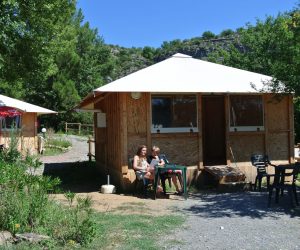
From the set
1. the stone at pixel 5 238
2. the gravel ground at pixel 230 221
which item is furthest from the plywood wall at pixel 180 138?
the stone at pixel 5 238

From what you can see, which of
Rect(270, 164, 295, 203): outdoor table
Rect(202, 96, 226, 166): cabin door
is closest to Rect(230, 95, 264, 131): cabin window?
Rect(202, 96, 226, 166): cabin door

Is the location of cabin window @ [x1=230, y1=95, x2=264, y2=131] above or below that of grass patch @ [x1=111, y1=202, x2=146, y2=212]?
above

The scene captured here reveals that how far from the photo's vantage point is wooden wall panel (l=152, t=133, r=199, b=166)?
1071cm

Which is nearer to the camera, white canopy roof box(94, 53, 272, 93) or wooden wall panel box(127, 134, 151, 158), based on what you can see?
white canopy roof box(94, 53, 272, 93)

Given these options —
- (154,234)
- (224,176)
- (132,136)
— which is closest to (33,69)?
(132,136)

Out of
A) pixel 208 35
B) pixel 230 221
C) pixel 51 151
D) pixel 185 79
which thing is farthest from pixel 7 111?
pixel 208 35

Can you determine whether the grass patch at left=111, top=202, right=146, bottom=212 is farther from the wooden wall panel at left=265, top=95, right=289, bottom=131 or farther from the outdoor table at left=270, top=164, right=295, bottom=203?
the wooden wall panel at left=265, top=95, right=289, bottom=131

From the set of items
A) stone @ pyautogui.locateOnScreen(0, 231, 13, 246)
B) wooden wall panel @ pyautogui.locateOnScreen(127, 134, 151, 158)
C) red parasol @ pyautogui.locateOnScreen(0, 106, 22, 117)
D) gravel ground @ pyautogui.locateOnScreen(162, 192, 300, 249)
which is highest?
red parasol @ pyautogui.locateOnScreen(0, 106, 22, 117)

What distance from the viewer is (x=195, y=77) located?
11008 millimetres

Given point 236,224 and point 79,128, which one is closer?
point 236,224

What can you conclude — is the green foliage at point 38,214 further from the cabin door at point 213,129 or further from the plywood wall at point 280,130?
the plywood wall at point 280,130

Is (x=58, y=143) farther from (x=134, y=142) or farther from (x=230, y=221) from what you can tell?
(x=230, y=221)

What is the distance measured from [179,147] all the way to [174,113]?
0.85 metres

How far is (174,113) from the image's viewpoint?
10.9 meters
